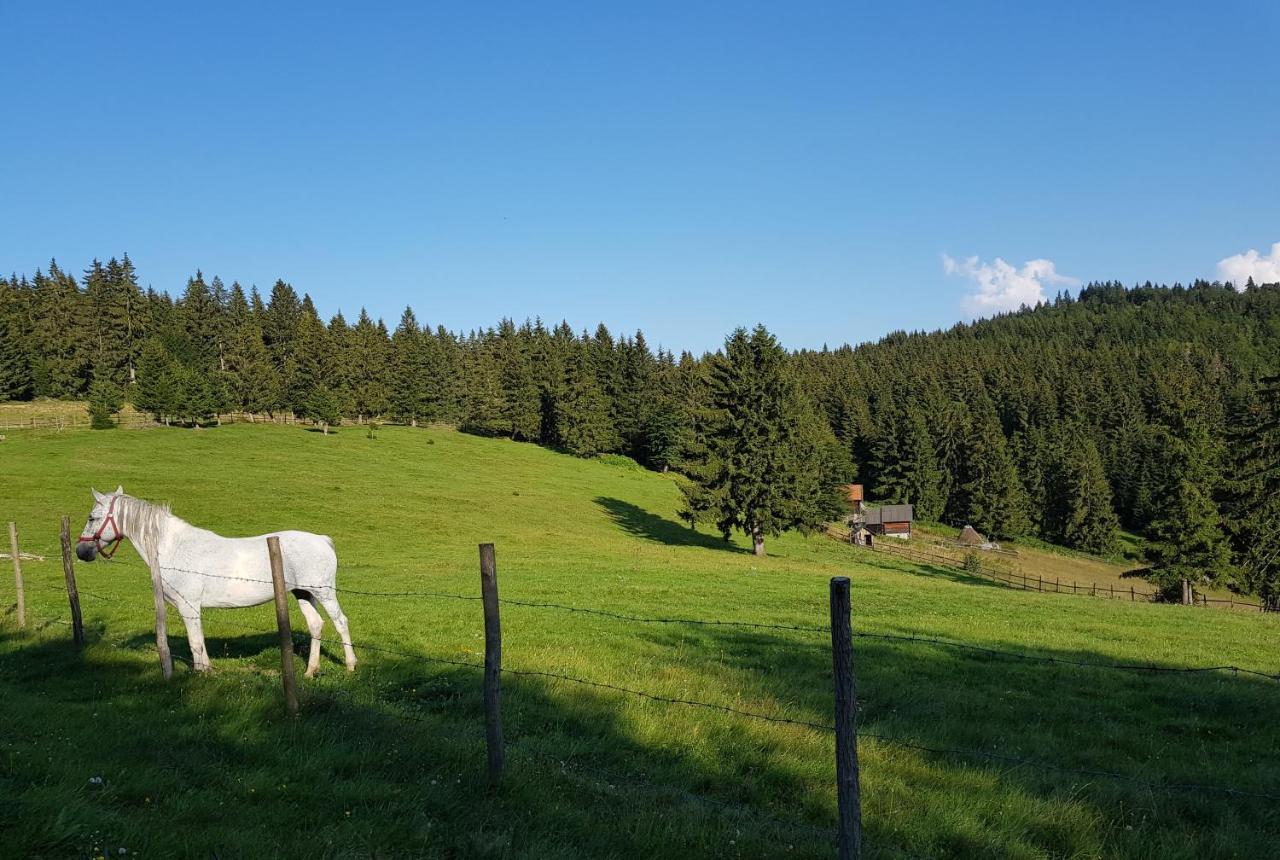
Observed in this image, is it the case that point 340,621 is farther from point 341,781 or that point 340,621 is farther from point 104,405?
point 104,405

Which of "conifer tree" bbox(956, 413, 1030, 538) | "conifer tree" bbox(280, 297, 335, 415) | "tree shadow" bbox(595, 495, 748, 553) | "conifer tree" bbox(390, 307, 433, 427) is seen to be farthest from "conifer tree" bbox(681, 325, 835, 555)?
"conifer tree" bbox(390, 307, 433, 427)

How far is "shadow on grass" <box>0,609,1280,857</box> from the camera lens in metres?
5.08

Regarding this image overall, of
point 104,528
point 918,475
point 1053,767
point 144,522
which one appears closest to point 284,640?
point 144,522

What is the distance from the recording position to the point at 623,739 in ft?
25.5

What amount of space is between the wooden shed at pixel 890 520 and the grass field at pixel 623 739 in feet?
211

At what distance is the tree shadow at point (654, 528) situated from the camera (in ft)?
166

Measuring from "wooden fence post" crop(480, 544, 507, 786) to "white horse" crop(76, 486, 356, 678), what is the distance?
5.20 metres

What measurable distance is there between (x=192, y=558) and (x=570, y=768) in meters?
7.04

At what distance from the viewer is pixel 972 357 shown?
167875 mm

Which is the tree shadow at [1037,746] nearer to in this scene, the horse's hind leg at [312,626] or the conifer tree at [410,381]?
the horse's hind leg at [312,626]

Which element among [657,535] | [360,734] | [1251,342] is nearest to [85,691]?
[360,734]

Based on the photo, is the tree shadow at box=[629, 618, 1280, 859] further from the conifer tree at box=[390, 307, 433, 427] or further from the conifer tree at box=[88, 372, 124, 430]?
the conifer tree at box=[390, 307, 433, 427]

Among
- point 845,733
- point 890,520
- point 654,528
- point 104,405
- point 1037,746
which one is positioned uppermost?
point 104,405

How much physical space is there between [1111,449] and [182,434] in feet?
426
